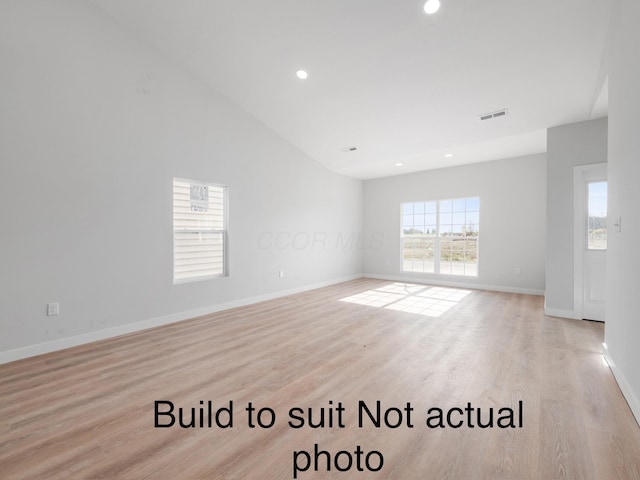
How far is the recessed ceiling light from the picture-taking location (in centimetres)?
283

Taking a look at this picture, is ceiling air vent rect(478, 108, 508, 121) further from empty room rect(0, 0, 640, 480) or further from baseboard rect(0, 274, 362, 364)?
baseboard rect(0, 274, 362, 364)

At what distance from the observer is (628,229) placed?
210cm

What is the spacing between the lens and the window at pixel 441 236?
6.63m

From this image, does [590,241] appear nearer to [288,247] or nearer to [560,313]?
[560,313]

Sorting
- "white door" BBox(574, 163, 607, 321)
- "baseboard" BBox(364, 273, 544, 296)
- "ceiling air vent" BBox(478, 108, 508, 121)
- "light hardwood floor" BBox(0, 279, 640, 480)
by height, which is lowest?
"light hardwood floor" BBox(0, 279, 640, 480)

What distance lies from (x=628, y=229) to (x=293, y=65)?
12.3ft

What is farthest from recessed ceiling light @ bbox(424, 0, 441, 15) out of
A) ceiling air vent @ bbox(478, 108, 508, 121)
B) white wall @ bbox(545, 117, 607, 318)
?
white wall @ bbox(545, 117, 607, 318)

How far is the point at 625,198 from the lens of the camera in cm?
218

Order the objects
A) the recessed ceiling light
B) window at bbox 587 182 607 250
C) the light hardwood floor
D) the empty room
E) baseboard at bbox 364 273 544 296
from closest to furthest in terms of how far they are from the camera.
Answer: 1. the light hardwood floor
2. the empty room
3. the recessed ceiling light
4. window at bbox 587 182 607 250
5. baseboard at bbox 364 273 544 296

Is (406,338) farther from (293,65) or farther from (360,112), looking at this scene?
(293,65)

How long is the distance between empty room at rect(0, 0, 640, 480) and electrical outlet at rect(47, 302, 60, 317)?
0.02 metres

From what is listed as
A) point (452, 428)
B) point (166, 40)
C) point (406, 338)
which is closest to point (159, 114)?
point (166, 40)

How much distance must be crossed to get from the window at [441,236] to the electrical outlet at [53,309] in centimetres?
661

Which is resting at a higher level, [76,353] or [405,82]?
[405,82]
